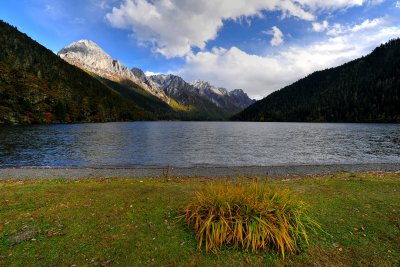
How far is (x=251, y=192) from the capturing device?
10977 mm

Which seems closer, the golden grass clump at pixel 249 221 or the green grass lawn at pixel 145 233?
the green grass lawn at pixel 145 233

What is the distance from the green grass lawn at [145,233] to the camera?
8.64m

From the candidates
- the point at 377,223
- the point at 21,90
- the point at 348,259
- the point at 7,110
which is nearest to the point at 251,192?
the point at 348,259

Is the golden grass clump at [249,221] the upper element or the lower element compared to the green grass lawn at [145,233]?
upper

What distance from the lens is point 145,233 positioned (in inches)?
398

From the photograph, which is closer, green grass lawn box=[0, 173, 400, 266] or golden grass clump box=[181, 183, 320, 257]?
green grass lawn box=[0, 173, 400, 266]

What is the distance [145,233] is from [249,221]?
4131mm

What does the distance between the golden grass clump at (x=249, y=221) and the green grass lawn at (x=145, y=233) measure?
1.25 feet

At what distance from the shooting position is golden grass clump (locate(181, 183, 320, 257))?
30.2 ft

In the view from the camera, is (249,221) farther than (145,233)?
No

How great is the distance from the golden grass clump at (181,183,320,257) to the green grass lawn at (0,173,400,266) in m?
0.38

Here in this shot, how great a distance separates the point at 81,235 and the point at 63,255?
1.23 metres

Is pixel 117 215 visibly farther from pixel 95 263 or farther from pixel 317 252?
pixel 317 252

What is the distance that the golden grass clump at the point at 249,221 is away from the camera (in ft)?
30.2
